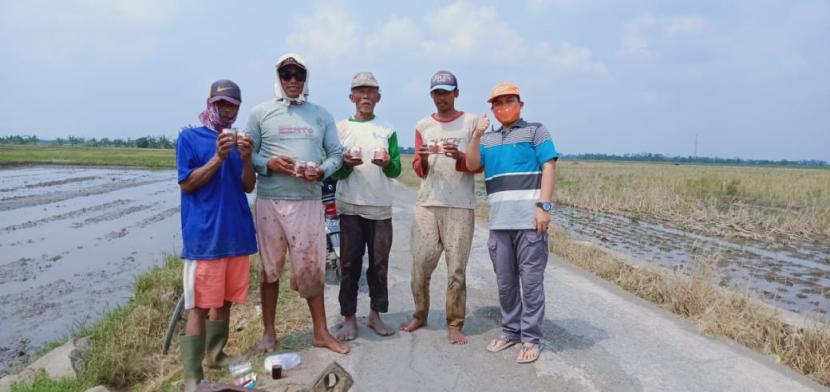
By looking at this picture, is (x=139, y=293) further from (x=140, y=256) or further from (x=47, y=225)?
(x=47, y=225)

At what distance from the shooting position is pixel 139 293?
6719 millimetres

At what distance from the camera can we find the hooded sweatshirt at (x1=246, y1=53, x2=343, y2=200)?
3.64 metres

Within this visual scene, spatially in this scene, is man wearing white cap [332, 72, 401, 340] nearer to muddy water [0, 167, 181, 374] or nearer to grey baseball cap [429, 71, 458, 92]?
grey baseball cap [429, 71, 458, 92]

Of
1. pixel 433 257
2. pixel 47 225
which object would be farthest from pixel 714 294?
pixel 47 225

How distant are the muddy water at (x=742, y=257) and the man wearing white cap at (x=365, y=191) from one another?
477 cm

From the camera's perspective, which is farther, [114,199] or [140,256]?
[114,199]

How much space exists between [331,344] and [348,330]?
284mm

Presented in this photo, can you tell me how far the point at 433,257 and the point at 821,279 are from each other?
7.79 meters

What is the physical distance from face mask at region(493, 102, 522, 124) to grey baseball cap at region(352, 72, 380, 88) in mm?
965

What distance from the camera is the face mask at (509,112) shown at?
379 cm

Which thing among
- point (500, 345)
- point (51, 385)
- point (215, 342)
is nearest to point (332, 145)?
point (215, 342)

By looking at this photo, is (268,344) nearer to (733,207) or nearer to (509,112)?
(509,112)

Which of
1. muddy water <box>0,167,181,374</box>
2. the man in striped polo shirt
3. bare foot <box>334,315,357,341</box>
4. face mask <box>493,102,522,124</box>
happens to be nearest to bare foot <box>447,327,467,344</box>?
the man in striped polo shirt

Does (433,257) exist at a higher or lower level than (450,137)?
lower
